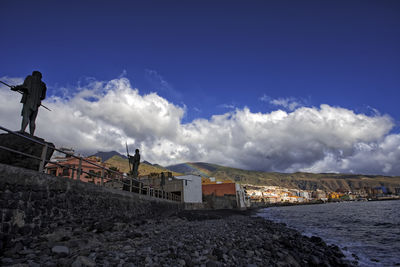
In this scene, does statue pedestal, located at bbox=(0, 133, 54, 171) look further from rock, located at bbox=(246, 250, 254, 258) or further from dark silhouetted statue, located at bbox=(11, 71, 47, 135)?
rock, located at bbox=(246, 250, 254, 258)

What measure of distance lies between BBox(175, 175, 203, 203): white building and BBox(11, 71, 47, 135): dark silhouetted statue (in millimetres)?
32166

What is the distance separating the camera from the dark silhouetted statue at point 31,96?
8.87 meters

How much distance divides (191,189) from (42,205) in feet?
124

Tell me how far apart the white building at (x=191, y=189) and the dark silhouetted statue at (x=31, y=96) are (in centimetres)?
3217

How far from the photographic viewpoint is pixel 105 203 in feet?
33.4

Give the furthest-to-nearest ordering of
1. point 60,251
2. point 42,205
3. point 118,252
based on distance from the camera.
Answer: point 42,205 → point 118,252 → point 60,251

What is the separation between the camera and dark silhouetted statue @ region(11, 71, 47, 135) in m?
8.87

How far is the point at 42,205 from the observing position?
6574 millimetres

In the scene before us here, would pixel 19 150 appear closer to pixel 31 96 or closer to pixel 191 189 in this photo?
pixel 31 96

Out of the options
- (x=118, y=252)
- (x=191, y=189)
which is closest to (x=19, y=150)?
(x=118, y=252)

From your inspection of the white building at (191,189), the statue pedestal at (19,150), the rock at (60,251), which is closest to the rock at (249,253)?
the rock at (60,251)

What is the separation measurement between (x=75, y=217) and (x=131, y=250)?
3.13 meters

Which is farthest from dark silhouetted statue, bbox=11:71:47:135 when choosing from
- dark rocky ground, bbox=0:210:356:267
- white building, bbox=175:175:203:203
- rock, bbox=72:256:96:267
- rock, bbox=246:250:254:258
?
white building, bbox=175:175:203:203

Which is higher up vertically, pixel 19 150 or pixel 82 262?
pixel 19 150
